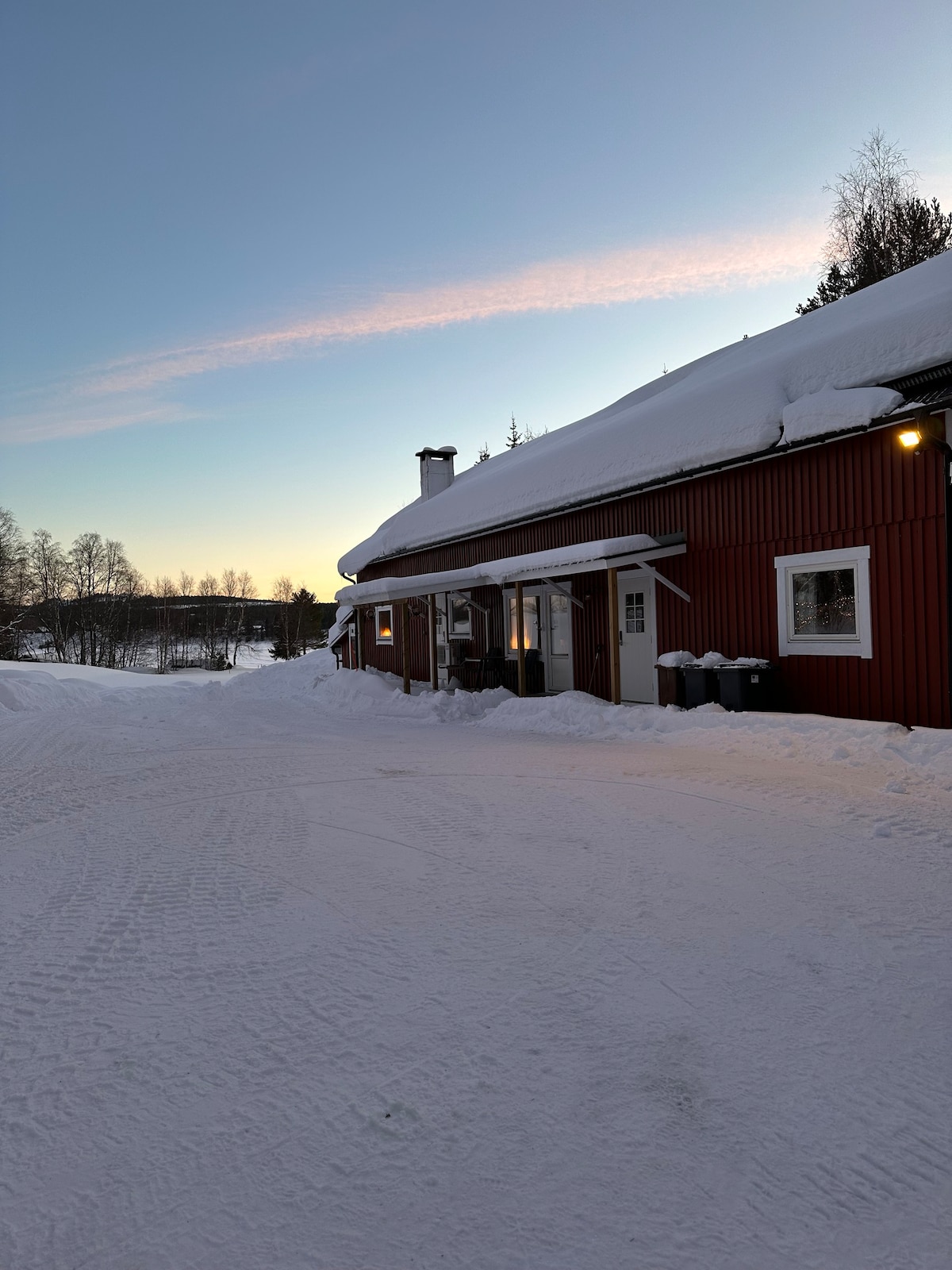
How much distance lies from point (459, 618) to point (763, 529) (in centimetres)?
944

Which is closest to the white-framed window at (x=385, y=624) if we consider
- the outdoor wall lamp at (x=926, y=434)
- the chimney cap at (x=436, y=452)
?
the chimney cap at (x=436, y=452)

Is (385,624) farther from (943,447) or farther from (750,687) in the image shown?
(943,447)

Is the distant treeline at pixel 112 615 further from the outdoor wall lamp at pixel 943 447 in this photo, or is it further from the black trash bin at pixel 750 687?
the outdoor wall lamp at pixel 943 447

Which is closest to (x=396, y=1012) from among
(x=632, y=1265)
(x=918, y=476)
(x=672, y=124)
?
(x=632, y=1265)

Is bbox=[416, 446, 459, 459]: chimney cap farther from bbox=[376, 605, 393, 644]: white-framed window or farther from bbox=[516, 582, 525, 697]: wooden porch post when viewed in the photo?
bbox=[516, 582, 525, 697]: wooden porch post

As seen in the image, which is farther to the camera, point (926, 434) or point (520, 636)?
point (520, 636)

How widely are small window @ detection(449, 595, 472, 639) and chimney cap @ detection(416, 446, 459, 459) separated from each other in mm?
8342

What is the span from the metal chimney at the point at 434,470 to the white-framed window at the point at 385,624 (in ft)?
15.0

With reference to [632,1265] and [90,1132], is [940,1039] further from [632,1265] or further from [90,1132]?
[90,1132]

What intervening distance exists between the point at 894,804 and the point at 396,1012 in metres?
4.89

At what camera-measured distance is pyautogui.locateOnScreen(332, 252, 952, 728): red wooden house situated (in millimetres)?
8625

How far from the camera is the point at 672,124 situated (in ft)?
43.4

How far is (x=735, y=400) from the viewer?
36.9ft

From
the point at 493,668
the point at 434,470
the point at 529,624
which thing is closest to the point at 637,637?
the point at 529,624
